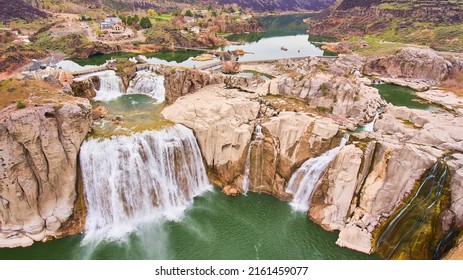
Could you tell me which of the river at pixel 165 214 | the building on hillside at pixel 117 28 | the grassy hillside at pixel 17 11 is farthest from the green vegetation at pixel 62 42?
the river at pixel 165 214

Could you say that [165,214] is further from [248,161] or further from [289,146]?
[289,146]

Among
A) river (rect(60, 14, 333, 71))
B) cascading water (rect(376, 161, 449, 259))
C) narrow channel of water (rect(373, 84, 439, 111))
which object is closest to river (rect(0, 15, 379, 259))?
cascading water (rect(376, 161, 449, 259))

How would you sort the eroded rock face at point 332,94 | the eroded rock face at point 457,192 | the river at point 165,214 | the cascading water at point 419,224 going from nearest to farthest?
the eroded rock face at point 457,192 < the cascading water at point 419,224 < the river at point 165,214 < the eroded rock face at point 332,94

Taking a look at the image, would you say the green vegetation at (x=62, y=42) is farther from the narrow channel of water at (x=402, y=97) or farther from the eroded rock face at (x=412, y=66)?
the narrow channel of water at (x=402, y=97)

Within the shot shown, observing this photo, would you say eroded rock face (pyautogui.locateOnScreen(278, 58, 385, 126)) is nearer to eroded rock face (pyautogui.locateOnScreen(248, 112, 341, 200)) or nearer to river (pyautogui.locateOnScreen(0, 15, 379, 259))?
eroded rock face (pyautogui.locateOnScreen(248, 112, 341, 200))

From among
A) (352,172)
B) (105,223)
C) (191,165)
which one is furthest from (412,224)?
(105,223)

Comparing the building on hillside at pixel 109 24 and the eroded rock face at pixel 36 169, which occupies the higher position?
the building on hillside at pixel 109 24
